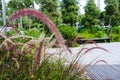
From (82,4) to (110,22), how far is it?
64.3 inches

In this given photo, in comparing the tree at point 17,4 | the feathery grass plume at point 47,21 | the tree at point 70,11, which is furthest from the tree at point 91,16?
the feathery grass plume at point 47,21

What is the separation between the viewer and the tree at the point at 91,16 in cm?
1455

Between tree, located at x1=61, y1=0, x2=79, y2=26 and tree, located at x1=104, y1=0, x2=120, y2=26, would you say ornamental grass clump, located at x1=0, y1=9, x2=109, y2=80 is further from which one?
tree, located at x1=104, y1=0, x2=120, y2=26

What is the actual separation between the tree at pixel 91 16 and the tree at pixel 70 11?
902 millimetres

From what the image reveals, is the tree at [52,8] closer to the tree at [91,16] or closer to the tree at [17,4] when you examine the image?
the tree at [17,4]

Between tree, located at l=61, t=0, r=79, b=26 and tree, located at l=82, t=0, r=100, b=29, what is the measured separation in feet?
2.96

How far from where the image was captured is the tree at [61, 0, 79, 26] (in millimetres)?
13625

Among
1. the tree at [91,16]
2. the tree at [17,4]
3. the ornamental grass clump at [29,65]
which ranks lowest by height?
the tree at [91,16]

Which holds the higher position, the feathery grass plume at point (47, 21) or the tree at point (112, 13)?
the feathery grass plume at point (47, 21)

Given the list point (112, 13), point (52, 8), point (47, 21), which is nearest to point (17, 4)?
point (52, 8)

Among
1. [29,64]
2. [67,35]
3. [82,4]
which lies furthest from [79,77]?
[82,4]

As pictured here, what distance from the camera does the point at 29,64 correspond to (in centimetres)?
122

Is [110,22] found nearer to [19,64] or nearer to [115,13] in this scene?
[115,13]

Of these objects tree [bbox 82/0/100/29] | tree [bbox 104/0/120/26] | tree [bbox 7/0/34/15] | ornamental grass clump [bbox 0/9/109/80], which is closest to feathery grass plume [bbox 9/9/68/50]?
ornamental grass clump [bbox 0/9/109/80]
